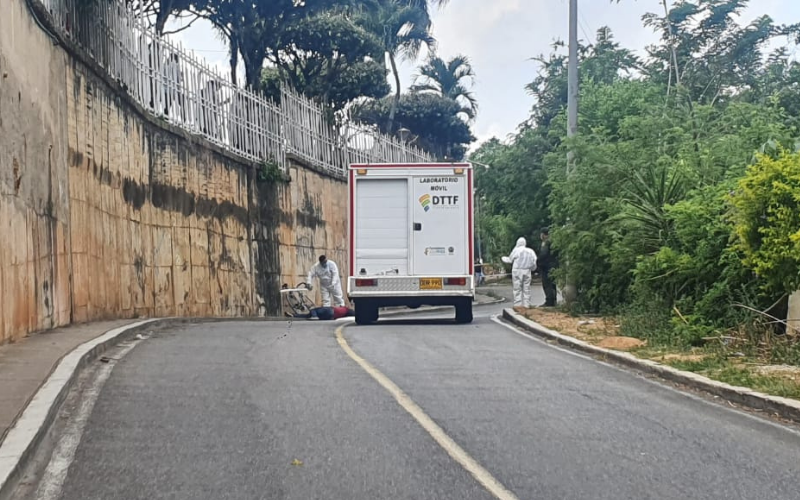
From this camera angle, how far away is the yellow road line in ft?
19.1

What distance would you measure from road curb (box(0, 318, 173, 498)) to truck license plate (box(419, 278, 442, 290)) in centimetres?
815

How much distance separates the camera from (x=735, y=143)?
16.3 meters

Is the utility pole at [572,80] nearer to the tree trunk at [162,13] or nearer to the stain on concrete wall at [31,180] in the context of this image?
the stain on concrete wall at [31,180]

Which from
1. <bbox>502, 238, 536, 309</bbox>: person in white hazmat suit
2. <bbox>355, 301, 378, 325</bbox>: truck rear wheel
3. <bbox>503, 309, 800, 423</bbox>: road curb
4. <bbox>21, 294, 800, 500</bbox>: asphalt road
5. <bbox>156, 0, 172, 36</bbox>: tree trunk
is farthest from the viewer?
<bbox>156, 0, 172, 36</bbox>: tree trunk

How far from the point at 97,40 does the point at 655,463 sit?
13.1 m

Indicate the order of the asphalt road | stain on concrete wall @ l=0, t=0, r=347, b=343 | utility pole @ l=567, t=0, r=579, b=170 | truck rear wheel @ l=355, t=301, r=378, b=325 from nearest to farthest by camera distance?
the asphalt road
stain on concrete wall @ l=0, t=0, r=347, b=343
truck rear wheel @ l=355, t=301, r=378, b=325
utility pole @ l=567, t=0, r=579, b=170

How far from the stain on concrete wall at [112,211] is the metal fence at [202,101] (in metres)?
0.60

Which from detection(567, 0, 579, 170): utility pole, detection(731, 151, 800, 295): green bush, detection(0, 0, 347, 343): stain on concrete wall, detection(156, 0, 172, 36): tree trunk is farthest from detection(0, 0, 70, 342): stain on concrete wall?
detection(156, 0, 172, 36): tree trunk

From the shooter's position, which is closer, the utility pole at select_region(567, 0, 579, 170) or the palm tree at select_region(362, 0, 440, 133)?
the utility pole at select_region(567, 0, 579, 170)

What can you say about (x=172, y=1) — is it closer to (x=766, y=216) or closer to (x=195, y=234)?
(x=195, y=234)

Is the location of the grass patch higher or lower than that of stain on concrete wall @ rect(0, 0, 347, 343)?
lower

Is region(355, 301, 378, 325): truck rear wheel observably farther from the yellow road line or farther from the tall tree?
the tall tree

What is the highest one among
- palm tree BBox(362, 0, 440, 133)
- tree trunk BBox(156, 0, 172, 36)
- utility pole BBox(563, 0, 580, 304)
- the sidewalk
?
palm tree BBox(362, 0, 440, 133)

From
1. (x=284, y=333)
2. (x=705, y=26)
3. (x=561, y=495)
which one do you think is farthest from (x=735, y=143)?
(x=705, y=26)
